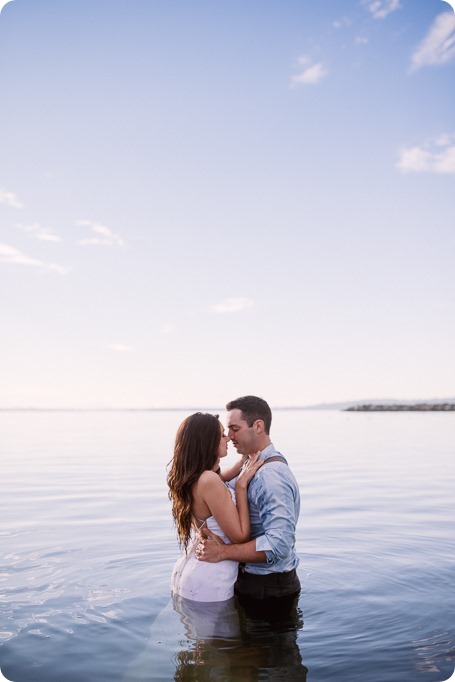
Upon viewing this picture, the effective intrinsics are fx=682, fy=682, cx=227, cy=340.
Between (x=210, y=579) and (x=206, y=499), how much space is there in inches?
34.0

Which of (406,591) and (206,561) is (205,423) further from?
→ (406,591)

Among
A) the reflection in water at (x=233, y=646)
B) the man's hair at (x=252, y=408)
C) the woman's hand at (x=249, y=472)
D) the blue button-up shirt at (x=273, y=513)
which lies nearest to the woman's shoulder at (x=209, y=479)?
the woman's hand at (x=249, y=472)

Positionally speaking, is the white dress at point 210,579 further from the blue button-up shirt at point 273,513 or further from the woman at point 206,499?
the blue button-up shirt at point 273,513

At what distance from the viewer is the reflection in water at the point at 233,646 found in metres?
5.89

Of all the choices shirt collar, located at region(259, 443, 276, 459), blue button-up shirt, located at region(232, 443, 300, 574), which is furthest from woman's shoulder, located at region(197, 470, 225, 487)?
shirt collar, located at region(259, 443, 276, 459)

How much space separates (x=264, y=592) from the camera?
669cm

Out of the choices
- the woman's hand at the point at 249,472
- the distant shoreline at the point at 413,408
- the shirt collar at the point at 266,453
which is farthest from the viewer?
Result: the distant shoreline at the point at 413,408

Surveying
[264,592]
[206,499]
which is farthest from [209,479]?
[264,592]

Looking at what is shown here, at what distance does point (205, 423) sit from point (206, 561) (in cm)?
135

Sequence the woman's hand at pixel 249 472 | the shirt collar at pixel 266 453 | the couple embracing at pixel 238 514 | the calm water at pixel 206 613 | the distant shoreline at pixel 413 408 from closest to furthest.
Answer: the calm water at pixel 206 613 → the couple embracing at pixel 238 514 → the woman's hand at pixel 249 472 → the shirt collar at pixel 266 453 → the distant shoreline at pixel 413 408

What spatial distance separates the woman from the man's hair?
0.26 m

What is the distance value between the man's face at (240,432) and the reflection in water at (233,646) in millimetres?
1557

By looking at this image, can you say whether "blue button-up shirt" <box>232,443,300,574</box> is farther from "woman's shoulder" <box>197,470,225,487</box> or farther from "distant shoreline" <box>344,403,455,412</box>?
"distant shoreline" <box>344,403,455,412</box>

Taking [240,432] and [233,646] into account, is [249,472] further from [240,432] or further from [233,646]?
[233,646]
